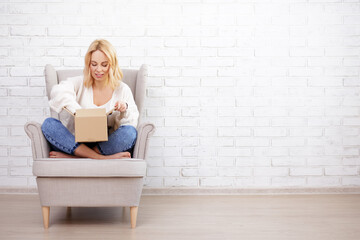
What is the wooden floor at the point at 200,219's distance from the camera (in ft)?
6.74

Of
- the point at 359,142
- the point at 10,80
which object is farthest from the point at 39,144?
the point at 359,142

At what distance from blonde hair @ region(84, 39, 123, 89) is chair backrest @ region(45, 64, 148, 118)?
0.72 ft

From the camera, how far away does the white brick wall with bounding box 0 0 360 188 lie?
123 inches

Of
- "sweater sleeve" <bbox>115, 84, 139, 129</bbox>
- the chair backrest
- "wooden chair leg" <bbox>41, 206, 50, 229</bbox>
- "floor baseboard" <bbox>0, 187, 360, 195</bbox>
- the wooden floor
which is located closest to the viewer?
the wooden floor

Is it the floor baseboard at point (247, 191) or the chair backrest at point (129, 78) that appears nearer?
the chair backrest at point (129, 78)

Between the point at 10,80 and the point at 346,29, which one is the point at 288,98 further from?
the point at 10,80

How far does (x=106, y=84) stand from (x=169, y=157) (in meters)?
0.87

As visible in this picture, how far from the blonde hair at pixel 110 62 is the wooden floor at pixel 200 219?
829 mm

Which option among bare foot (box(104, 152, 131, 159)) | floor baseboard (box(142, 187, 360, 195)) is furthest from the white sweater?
floor baseboard (box(142, 187, 360, 195))

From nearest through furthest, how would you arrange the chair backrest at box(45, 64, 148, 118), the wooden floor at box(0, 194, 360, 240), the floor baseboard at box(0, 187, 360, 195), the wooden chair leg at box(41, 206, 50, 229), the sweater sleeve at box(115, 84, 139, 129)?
the wooden floor at box(0, 194, 360, 240) < the wooden chair leg at box(41, 206, 50, 229) < the sweater sleeve at box(115, 84, 139, 129) < the chair backrest at box(45, 64, 148, 118) < the floor baseboard at box(0, 187, 360, 195)

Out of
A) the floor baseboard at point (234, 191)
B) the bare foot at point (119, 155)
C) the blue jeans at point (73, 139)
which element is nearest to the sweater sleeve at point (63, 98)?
the blue jeans at point (73, 139)

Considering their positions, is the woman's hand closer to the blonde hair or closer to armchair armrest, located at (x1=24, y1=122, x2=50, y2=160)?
the blonde hair

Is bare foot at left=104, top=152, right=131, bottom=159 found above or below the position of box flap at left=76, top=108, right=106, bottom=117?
below

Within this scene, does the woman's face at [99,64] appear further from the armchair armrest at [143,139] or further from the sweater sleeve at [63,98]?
the armchair armrest at [143,139]
